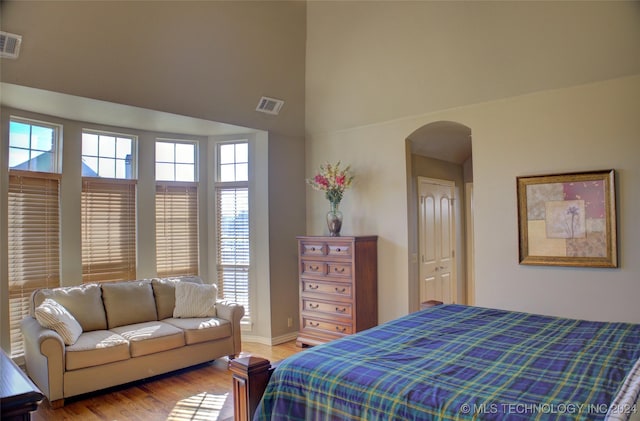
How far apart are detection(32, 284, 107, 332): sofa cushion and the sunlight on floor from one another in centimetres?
125

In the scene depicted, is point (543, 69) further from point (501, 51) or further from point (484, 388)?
point (484, 388)

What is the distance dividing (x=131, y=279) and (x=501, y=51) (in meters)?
4.63

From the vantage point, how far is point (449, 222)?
575 cm

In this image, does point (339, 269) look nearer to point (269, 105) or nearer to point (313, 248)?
point (313, 248)

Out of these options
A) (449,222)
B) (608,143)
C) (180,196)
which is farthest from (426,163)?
(180,196)

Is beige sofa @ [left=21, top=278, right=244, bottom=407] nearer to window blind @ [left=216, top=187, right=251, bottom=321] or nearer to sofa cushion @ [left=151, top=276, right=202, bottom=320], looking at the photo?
sofa cushion @ [left=151, top=276, right=202, bottom=320]

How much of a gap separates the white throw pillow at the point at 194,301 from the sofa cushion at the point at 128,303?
0.87 ft

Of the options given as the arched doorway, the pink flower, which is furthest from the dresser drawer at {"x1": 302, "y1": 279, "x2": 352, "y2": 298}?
the pink flower

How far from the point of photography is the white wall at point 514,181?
131 inches

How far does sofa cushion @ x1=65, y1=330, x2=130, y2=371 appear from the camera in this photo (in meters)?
3.44

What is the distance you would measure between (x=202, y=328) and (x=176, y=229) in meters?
1.61

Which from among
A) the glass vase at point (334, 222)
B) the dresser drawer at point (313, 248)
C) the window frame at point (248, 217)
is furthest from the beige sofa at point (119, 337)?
the glass vase at point (334, 222)

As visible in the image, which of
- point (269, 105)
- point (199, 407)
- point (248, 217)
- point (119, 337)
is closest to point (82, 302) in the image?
point (119, 337)

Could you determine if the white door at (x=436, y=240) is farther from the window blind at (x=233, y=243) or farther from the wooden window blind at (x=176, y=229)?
the wooden window blind at (x=176, y=229)
